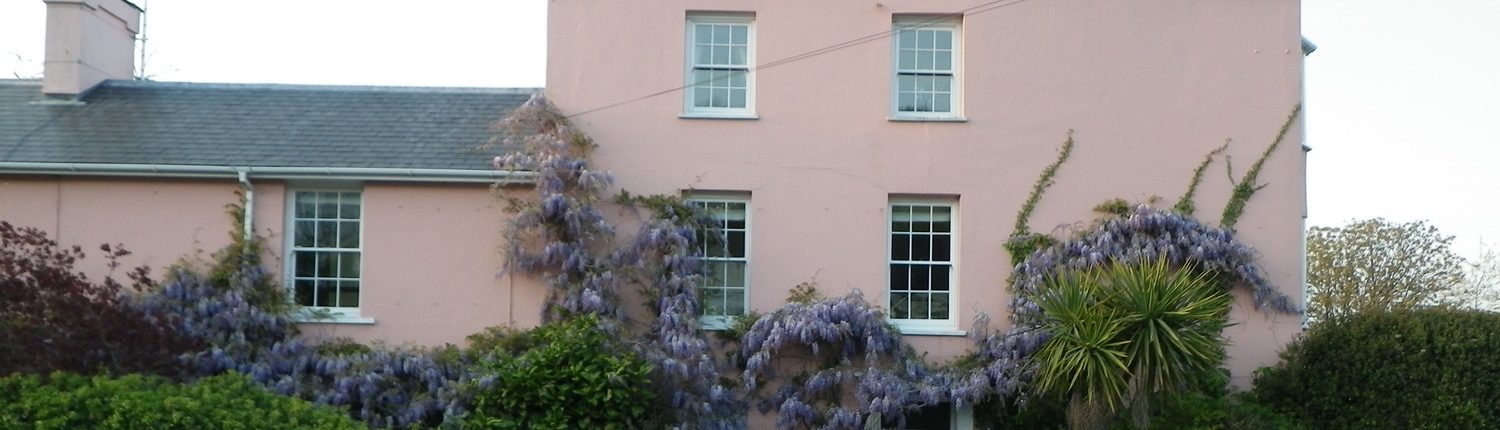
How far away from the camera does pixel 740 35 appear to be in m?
16.8

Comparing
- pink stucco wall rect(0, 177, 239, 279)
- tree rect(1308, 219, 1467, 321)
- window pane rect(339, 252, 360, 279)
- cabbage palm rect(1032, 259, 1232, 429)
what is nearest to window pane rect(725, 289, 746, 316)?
cabbage palm rect(1032, 259, 1232, 429)

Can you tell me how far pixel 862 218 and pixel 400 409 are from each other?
17.5ft

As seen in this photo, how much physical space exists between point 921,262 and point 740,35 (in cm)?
328

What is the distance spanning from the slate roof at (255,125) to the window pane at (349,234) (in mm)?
712

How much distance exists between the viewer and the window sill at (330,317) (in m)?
15.9

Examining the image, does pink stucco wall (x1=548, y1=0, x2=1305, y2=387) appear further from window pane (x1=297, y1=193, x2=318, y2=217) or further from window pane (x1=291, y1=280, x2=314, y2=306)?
Answer: window pane (x1=291, y1=280, x2=314, y2=306)

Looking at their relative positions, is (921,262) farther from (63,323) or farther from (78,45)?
(78,45)

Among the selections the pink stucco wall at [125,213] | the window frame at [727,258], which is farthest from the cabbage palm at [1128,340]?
the pink stucco wall at [125,213]

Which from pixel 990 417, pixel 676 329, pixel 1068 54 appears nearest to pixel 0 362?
pixel 676 329

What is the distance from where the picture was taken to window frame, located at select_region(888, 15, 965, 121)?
16578 mm

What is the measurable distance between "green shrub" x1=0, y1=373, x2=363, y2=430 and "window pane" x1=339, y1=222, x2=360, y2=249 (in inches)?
132

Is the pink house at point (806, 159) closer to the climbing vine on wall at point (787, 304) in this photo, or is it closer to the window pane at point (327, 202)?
the window pane at point (327, 202)

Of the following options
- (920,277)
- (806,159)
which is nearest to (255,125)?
(806,159)

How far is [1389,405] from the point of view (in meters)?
14.8
